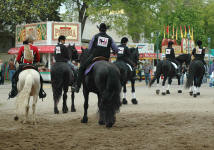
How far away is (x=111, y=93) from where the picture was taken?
928 centimetres

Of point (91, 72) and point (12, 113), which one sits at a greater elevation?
point (91, 72)

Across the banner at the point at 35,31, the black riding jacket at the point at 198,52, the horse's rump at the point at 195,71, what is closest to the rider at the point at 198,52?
the black riding jacket at the point at 198,52

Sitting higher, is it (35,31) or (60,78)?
(35,31)

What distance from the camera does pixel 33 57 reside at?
10.9 metres

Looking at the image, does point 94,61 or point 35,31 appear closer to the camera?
point 94,61

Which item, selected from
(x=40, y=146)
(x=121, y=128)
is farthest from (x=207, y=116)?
(x=40, y=146)

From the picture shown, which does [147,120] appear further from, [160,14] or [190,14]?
[190,14]

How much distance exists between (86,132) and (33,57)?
3.17 metres

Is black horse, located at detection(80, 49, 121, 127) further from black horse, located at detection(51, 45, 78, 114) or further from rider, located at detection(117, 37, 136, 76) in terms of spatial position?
rider, located at detection(117, 37, 136, 76)

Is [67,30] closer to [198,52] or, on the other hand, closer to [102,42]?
[198,52]

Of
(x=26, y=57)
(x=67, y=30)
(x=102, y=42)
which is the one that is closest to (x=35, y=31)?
(x=67, y=30)

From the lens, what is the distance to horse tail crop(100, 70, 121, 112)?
926cm

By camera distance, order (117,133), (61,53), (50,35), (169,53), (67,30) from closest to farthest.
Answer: (117,133), (61,53), (169,53), (50,35), (67,30)

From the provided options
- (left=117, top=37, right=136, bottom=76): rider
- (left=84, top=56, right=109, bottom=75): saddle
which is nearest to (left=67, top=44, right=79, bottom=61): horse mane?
(left=117, top=37, right=136, bottom=76): rider
